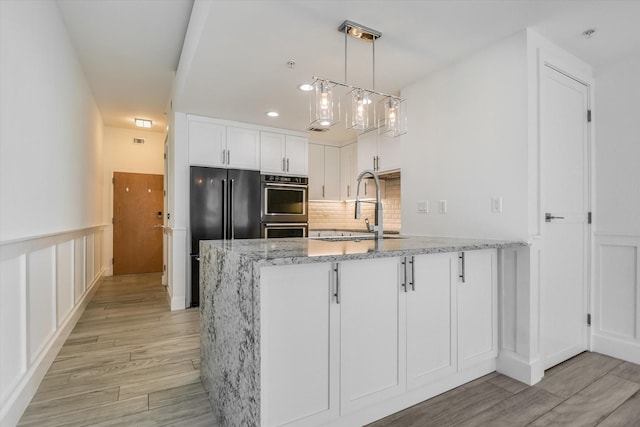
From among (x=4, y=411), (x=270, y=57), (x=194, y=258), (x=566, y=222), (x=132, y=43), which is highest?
(x=132, y=43)

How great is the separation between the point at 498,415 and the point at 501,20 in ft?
7.71

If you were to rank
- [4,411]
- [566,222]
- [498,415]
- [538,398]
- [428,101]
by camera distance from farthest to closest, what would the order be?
[428,101] → [566,222] → [538,398] → [498,415] → [4,411]

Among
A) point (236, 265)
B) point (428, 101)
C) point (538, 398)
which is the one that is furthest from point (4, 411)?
point (428, 101)

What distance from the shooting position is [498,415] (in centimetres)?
181

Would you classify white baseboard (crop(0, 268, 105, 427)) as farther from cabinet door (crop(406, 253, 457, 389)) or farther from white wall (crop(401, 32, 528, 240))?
white wall (crop(401, 32, 528, 240))

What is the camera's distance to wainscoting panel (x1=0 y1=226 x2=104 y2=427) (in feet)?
5.44

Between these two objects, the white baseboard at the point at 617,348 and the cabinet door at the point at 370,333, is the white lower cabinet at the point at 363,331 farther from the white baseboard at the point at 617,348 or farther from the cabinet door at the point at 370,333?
the white baseboard at the point at 617,348

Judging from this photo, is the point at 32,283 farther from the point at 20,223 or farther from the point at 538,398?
the point at 538,398

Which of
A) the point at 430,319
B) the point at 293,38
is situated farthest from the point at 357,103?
the point at 430,319

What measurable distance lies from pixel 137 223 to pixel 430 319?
6.04 meters

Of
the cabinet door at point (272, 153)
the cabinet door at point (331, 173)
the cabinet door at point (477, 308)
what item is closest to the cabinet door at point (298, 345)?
the cabinet door at point (477, 308)

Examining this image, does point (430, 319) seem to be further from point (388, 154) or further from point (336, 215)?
point (336, 215)

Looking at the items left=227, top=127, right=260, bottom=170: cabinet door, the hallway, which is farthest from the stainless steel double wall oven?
the hallway

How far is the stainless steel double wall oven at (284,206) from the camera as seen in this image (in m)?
4.59
